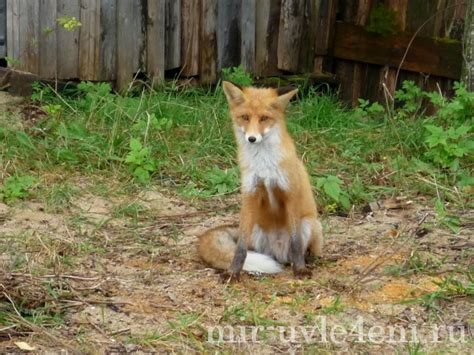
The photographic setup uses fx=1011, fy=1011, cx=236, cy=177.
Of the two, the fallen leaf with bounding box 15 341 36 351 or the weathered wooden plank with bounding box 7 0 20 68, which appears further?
the weathered wooden plank with bounding box 7 0 20 68

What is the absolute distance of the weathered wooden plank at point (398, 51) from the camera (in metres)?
9.31

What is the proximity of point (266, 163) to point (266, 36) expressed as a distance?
4563mm

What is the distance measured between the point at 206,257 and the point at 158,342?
128 centimetres

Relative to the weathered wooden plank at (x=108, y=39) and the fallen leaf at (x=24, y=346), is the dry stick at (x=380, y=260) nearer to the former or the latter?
the fallen leaf at (x=24, y=346)

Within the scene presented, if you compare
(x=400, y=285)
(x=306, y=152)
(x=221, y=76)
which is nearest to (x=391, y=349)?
(x=400, y=285)

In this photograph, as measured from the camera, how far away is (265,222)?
622 centimetres

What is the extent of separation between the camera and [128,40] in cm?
948

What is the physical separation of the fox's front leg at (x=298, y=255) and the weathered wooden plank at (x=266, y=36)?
4507 millimetres

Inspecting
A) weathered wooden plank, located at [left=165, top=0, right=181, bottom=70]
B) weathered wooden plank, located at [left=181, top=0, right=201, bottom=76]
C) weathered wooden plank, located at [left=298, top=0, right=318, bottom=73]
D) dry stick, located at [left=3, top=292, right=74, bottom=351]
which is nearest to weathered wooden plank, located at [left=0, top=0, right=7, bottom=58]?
weathered wooden plank, located at [left=165, top=0, right=181, bottom=70]

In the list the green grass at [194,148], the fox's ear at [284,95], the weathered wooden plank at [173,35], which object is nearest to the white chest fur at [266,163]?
the fox's ear at [284,95]

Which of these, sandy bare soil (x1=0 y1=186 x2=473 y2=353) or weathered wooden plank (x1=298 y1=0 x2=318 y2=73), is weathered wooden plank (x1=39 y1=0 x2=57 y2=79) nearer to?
sandy bare soil (x1=0 y1=186 x2=473 y2=353)

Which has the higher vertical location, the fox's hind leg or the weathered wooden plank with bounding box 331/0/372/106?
the weathered wooden plank with bounding box 331/0/372/106

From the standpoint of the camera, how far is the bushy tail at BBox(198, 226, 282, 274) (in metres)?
6.07

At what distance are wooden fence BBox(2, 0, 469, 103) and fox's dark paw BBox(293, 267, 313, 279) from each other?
3695mm
